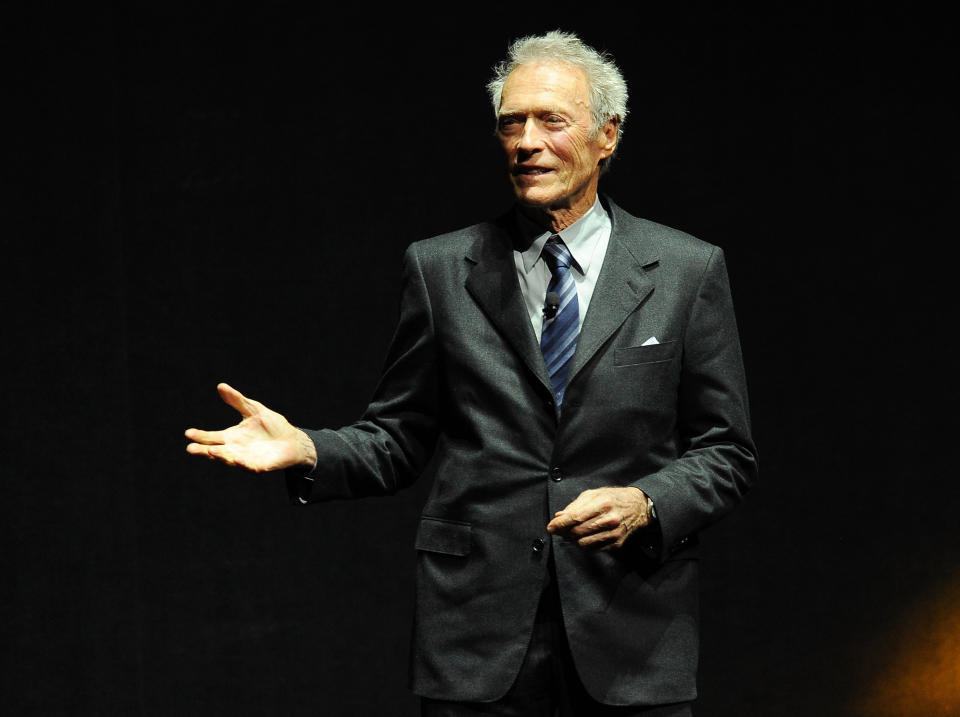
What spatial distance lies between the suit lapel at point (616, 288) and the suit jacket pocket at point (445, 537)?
0.28m

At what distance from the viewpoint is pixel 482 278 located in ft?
6.86

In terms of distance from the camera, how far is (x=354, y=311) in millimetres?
3236

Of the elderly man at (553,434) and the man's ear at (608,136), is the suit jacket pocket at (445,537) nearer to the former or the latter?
the elderly man at (553,434)

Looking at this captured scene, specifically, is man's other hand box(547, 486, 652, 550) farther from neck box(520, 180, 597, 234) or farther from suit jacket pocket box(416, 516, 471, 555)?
neck box(520, 180, 597, 234)

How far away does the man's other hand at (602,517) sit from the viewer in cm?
181

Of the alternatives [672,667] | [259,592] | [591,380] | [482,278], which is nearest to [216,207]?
[259,592]

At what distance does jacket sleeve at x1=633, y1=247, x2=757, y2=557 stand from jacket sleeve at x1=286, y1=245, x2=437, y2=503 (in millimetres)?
404

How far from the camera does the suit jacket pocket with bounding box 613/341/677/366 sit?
2.02 m

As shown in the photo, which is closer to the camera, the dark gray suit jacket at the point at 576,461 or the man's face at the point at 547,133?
the dark gray suit jacket at the point at 576,461

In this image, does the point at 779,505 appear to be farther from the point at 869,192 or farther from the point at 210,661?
the point at 210,661

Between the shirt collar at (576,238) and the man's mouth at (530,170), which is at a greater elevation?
the man's mouth at (530,170)

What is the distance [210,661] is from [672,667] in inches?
61.0

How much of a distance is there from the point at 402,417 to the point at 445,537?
23cm

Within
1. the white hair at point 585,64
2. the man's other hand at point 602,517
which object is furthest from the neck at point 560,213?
the man's other hand at point 602,517
